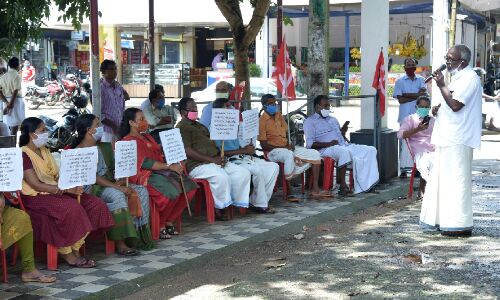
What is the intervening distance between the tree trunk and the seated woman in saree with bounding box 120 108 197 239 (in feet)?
12.1

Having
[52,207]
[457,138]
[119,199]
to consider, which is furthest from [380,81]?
[52,207]

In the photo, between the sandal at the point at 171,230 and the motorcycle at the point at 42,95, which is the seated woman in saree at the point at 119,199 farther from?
the motorcycle at the point at 42,95

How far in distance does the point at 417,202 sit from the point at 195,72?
856 inches

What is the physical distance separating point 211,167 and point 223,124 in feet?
1.90

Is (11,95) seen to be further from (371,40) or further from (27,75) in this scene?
(27,75)

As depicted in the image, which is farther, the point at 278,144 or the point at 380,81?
the point at 380,81

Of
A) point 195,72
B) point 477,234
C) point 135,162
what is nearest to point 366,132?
point 477,234

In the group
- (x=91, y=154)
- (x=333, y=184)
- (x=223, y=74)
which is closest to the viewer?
(x=91, y=154)

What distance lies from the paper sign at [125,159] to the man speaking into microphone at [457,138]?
313 centimetres

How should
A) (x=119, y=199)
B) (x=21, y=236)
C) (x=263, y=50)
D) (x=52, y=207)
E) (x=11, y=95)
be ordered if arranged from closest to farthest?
1. (x=21, y=236)
2. (x=52, y=207)
3. (x=119, y=199)
4. (x=11, y=95)
5. (x=263, y=50)

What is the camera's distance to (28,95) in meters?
25.3

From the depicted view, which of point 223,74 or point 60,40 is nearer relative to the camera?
point 223,74

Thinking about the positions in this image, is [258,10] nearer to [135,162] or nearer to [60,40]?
[135,162]

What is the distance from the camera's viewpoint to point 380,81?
11.3 metres
